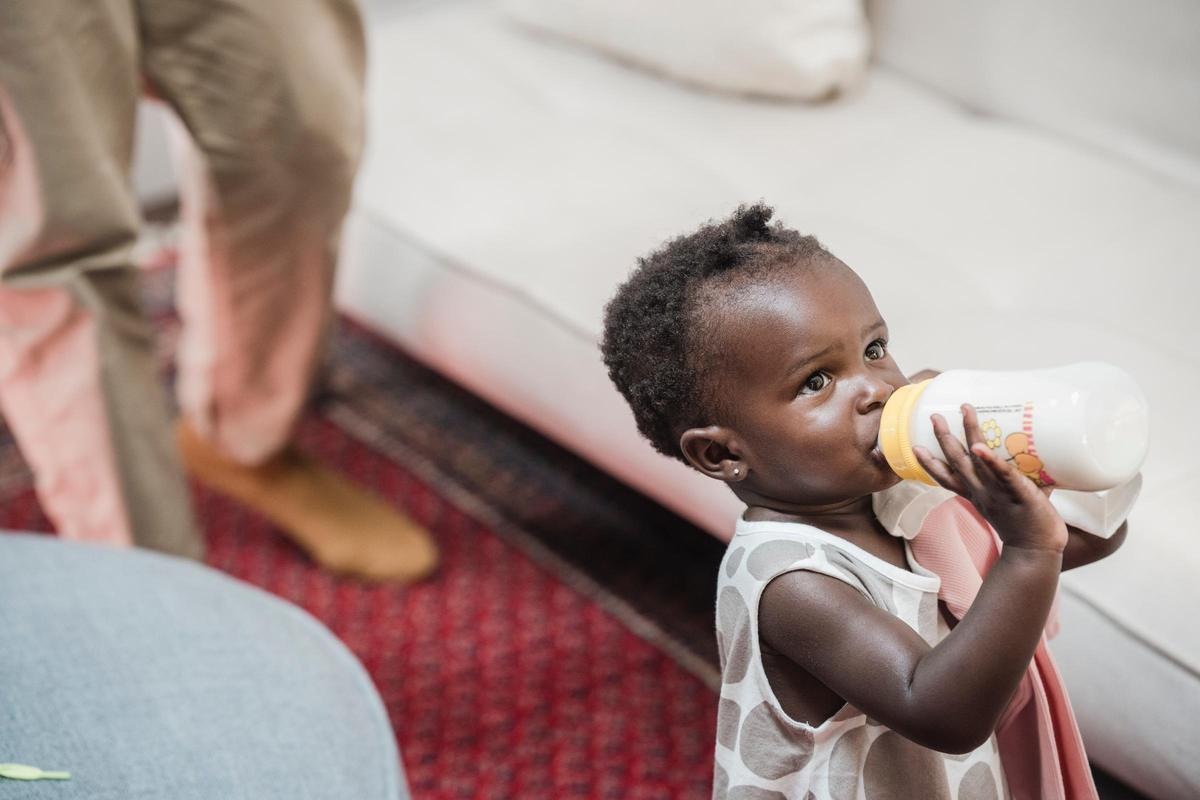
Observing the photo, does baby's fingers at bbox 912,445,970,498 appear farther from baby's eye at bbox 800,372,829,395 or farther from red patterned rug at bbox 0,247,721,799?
red patterned rug at bbox 0,247,721,799

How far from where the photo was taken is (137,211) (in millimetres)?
1243

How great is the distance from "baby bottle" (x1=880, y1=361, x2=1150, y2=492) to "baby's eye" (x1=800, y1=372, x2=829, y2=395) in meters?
0.06

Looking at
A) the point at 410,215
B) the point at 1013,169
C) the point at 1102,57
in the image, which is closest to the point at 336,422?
the point at 410,215

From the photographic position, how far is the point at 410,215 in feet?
4.75

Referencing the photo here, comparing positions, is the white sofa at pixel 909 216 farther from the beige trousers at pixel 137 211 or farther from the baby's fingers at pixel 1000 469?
the baby's fingers at pixel 1000 469

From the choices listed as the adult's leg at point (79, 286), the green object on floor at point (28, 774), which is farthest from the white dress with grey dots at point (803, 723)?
the adult's leg at point (79, 286)

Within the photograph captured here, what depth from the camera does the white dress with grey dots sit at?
2.24 feet

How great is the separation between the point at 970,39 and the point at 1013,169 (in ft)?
0.76

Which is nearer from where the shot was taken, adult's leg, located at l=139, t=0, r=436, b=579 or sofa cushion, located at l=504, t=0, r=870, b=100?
adult's leg, located at l=139, t=0, r=436, b=579

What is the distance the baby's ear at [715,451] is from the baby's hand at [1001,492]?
124 mm

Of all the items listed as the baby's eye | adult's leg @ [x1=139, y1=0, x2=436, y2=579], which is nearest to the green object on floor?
the baby's eye

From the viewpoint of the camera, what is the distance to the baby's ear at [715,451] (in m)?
0.70

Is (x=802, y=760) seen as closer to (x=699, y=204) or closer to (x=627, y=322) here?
(x=627, y=322)

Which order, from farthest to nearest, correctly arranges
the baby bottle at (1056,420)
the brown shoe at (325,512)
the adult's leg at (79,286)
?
the brown shoe at (325,512), the adult's leg at (79,286), the baby bottle at (1056,420)
